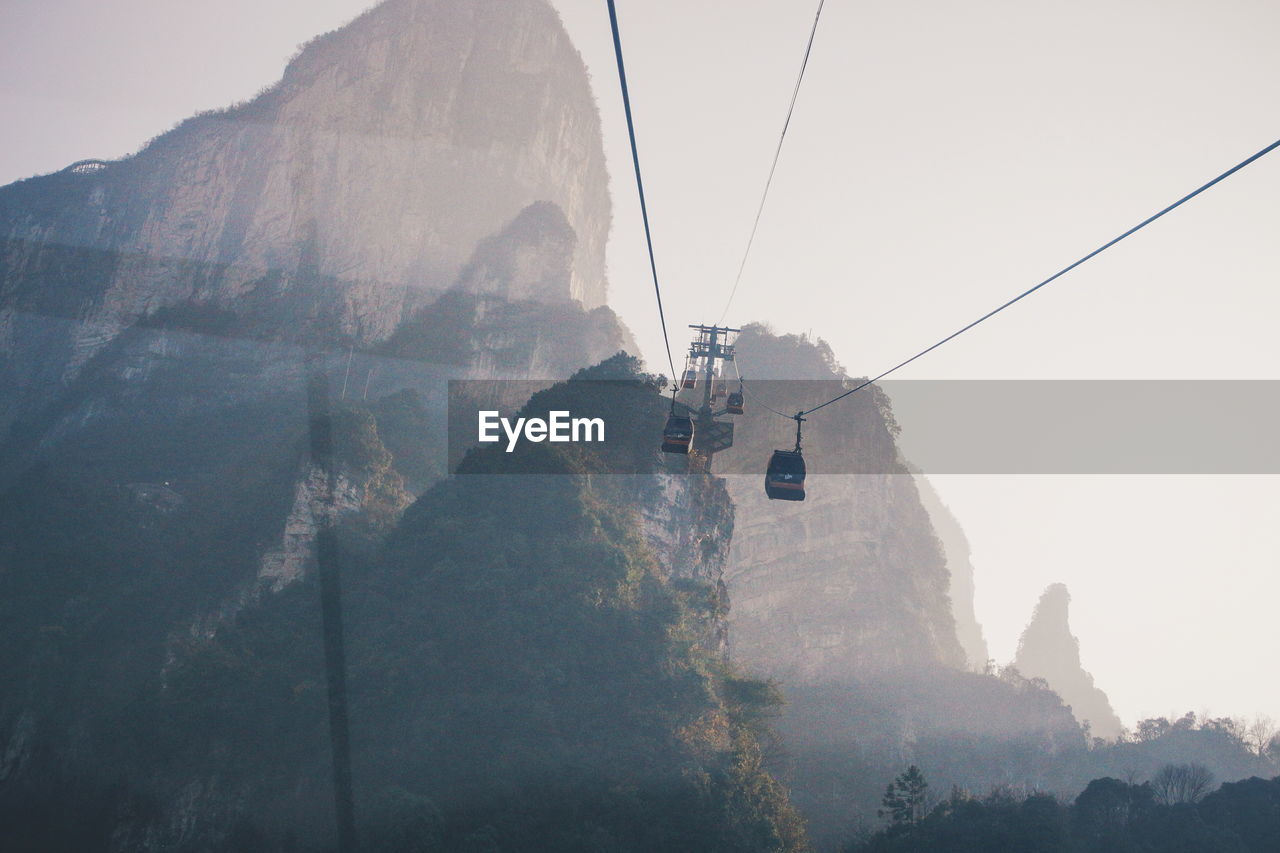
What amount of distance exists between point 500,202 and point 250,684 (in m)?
49.3

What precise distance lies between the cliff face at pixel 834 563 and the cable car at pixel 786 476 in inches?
1559

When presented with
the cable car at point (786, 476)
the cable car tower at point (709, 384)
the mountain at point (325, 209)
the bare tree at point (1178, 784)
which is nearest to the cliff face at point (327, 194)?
the mountain at point (325, 209)

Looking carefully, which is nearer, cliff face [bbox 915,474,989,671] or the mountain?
the mountain

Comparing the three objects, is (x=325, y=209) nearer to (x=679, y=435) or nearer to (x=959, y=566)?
(x=679, y=435)

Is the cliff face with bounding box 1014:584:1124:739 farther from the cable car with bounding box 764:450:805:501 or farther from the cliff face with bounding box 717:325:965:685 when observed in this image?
the cable car with bounding box 764:450:805:501

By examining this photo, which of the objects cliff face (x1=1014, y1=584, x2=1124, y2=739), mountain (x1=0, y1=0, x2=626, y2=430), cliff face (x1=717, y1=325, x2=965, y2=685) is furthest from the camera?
cliff face (x1=1014, y1=584, x2=1124, y2=739)

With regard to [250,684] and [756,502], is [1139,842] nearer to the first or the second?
[756,502]

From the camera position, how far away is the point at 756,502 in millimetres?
58938

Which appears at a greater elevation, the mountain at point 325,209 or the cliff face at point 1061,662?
the mountain at point 325,209

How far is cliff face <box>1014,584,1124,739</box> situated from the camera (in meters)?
82.1

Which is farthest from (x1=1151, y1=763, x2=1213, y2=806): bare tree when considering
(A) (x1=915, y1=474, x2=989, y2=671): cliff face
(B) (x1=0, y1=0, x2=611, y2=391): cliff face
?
(A) (x1=915, y1=474, x2=989, y2=671): cliff face

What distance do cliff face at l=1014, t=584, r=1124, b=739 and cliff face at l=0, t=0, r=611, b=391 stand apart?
210ft

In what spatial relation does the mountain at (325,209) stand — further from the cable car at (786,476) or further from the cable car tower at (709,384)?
the cable car at (786,476)

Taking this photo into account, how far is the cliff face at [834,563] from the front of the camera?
54188 mm
